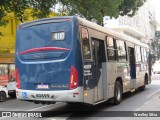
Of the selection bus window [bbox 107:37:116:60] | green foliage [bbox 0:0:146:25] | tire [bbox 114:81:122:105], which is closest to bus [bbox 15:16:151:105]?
bus window [bbox 107:37:116:60]

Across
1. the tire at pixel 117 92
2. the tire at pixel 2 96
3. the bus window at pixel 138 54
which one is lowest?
the tire at pixel 2 96

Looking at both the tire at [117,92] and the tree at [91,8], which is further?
the tree at [91,8]

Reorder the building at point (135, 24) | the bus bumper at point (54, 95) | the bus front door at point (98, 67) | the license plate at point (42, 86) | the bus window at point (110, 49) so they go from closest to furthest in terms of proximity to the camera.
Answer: the bus bumper at point (54, 95) → the license plate at point (42, 86) → the bus front door at point (98, 67) → the bus window at point (110, 49) → the building at point (135, 24)

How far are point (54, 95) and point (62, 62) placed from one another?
1.03 meters

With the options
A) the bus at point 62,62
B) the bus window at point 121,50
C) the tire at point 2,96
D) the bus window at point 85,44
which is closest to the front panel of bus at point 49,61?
the bus at point 62,62

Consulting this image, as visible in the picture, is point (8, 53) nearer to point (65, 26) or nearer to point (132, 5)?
point (132, 5)

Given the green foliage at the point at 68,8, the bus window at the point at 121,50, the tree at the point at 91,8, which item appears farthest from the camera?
the tree at the point at 91,8

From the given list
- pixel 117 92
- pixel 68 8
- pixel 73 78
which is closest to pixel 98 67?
pixel 73 78

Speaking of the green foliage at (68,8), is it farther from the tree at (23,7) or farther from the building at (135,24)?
the building at (135,24)

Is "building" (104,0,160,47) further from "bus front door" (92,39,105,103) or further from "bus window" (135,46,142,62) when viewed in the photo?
"bus front door" (92,39,105,103)

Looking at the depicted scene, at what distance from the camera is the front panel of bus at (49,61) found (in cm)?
1060

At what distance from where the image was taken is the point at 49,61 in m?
11.0

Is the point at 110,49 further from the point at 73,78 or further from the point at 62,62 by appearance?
the point at 73,78

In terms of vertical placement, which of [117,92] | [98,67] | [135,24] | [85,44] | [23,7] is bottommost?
[117,92]
